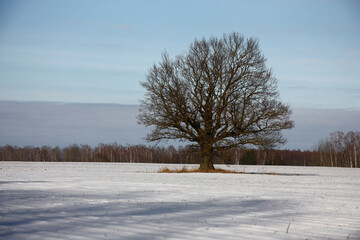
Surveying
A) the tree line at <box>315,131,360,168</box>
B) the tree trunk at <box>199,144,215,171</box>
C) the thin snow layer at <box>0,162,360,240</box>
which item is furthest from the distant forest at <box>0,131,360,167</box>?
the thin snow layer at <box>0,162,360,240</box>

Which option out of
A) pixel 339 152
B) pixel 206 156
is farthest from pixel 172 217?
pixel 339 152

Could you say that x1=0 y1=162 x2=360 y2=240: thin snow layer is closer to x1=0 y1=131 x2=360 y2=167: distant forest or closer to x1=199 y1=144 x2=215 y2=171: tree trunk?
x1=199 y1=144 x2=215 y2=171: tree trunk

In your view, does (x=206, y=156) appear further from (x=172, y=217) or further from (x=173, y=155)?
(x=173, y=155)

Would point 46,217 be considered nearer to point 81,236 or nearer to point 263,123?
point 81,236

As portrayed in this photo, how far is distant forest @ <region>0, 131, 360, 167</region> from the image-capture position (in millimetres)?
95688

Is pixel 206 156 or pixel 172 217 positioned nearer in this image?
pixel 172 217

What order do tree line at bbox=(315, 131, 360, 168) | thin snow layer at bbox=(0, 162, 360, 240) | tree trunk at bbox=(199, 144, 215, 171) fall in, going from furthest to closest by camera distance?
tree line at bbox=(315, 131, 360, 168) < tree trunk at bbox=(199, 144, 215, 171) < thin snow layer at bbox=(0, 162, 360, 240)

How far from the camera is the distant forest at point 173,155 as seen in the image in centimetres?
9569

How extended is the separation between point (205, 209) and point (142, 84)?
25.2 m

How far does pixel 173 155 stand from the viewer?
11350 cm

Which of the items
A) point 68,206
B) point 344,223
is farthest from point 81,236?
point 344,223

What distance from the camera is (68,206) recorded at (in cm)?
1233

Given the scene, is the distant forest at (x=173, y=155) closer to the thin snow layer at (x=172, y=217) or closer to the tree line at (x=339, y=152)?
the tree line at (x=339, y=152)

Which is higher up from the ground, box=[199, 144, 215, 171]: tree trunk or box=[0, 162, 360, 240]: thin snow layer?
box=[199, 144, 215, 171]: tree trunk
